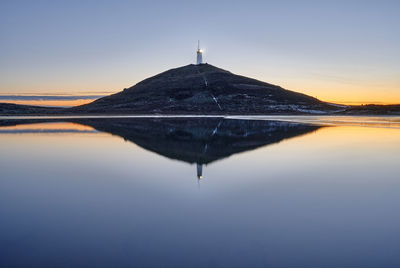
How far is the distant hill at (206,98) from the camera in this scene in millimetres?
122625

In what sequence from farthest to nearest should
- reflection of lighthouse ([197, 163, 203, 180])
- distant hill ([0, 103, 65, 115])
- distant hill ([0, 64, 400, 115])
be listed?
distant hill ([0, 64, 400, 115]) < distant hill ([0, 103, 65, 115]) < reflection of lighthouse ([197, 163, 203, 180])

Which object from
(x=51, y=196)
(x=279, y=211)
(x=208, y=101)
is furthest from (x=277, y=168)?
(x=208, y=101)

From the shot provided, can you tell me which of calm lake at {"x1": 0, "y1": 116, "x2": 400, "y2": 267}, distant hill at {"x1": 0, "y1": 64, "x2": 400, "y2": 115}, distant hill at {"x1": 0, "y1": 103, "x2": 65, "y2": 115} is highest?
distant hill at {"x1": 0, "y1": 64, "x2": 400, "y2": 115}

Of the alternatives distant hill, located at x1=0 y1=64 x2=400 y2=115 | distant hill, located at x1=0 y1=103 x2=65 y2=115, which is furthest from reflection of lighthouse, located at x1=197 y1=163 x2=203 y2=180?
distant hill, located at x1=0 y1=103 x2=65 y2=115

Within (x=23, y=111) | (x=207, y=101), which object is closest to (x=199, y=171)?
(x=23, y=111)

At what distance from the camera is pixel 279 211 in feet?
26.0

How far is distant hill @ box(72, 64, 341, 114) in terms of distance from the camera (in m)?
123

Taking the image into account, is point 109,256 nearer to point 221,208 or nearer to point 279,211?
point 221,208

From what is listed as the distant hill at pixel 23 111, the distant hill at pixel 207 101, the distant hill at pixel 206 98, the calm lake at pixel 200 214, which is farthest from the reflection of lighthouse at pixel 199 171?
the distant hill at pixel 206 98

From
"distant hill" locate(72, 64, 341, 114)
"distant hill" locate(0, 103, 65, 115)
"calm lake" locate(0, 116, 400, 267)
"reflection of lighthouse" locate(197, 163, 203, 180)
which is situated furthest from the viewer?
"distant hill" locate(72, 64, 341, 114)

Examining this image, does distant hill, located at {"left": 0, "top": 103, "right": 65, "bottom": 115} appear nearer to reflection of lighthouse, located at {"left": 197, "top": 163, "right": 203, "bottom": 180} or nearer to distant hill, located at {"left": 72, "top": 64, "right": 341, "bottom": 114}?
distant hill, located at {"left": 72, "top": 64, "right": 341, "bottom": 114}

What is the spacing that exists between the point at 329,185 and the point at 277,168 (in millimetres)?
3307

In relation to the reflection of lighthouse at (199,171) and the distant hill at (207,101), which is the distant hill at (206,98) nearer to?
the distant hill at (207,101)

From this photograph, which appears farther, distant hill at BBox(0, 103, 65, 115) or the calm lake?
distant hill at BBox(0, 103, 65, 115)
